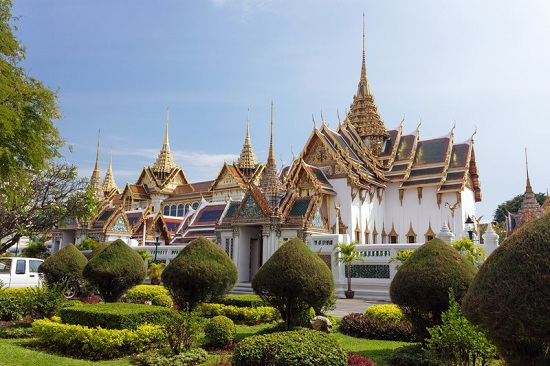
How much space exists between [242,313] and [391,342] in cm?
389

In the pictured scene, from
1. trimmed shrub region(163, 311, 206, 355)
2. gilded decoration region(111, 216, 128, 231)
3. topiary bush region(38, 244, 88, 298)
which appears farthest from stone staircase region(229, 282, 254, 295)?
gilded decoration region(111, 216, 128, 231)

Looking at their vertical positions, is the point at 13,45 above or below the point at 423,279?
above

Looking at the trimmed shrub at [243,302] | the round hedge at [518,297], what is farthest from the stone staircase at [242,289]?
the round hedge at [518,297]

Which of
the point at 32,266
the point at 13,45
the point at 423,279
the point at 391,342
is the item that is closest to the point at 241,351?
the point at 423,279

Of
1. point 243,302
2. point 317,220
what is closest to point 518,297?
point 243,302

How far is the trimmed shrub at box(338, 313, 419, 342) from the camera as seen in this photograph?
32.8ft

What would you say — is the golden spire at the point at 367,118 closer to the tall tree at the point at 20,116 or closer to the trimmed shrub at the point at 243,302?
the trimmed shrub at the point at 243,302

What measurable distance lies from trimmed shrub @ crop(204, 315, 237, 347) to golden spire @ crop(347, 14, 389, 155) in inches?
1233

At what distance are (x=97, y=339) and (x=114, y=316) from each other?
77 cm

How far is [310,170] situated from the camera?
33.0 meters

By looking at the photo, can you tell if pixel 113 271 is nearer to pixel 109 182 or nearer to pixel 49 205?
pixel 49 205

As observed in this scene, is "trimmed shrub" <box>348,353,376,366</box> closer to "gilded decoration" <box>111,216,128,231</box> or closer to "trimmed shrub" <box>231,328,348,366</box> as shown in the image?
"trimmed shrub" <box>231,328,348,366</box>

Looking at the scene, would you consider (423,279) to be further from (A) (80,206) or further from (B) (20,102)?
(A) (80,206)

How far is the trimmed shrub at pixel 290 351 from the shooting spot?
19.3 ft
